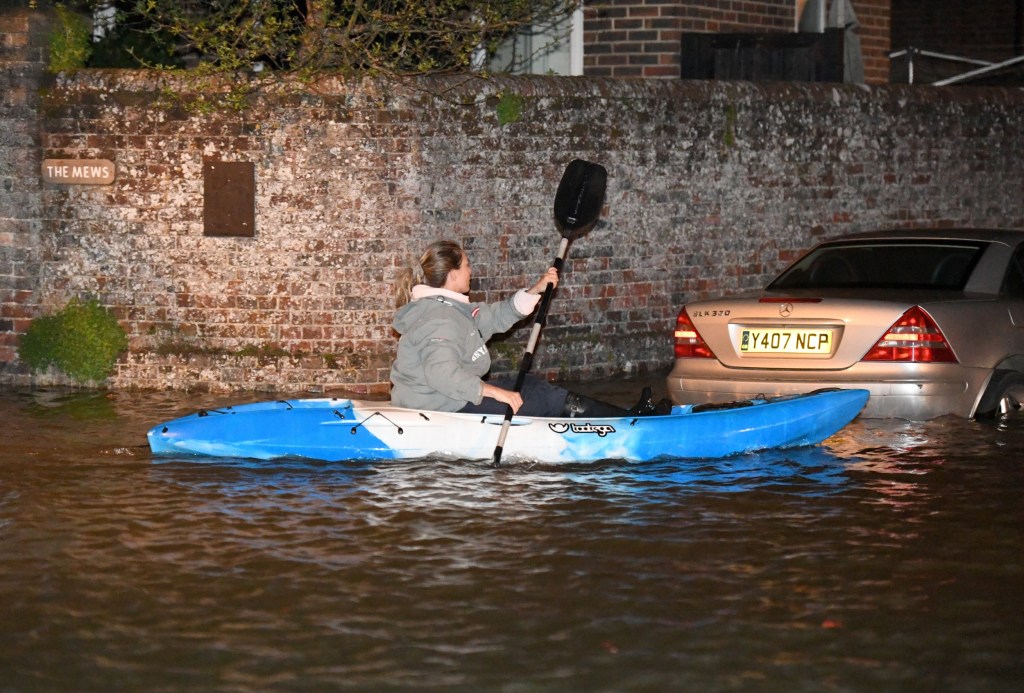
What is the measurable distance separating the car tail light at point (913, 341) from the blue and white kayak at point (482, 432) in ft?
1.46

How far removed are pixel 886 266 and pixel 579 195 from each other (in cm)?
219

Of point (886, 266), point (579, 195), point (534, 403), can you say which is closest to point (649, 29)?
point (579, 195)

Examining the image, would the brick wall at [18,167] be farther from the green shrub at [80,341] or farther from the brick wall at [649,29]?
the brick wall at [649,29]

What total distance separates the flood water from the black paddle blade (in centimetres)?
257

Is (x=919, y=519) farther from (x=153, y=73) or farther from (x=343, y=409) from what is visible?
(x=153, y=73)

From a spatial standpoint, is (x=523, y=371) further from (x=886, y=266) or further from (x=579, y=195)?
(x=886, y=266)

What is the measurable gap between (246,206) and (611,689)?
776cm

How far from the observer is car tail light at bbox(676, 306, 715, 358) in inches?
407

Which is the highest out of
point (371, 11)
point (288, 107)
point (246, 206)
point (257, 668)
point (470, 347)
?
point (371, 11)

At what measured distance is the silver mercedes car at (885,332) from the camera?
31.8 feet

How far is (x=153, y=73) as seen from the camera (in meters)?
12.4

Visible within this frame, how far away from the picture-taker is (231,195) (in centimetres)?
1238

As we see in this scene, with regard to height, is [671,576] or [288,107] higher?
[288,107]

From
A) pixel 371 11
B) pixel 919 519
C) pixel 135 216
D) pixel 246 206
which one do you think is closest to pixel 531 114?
pixel 371 11
